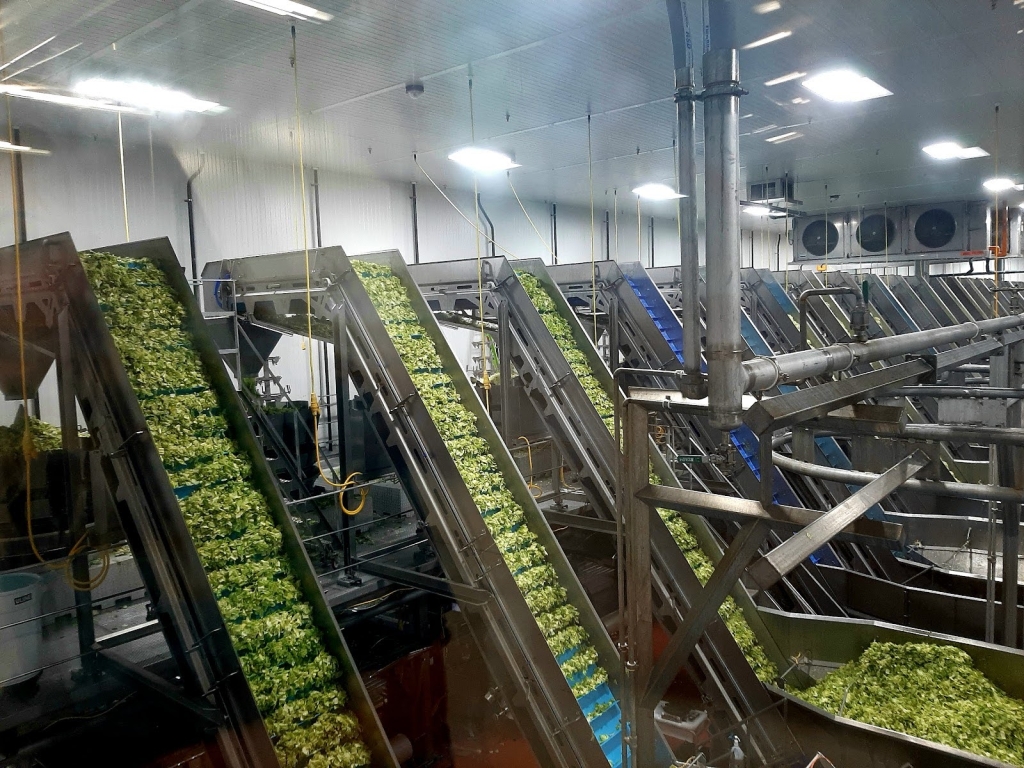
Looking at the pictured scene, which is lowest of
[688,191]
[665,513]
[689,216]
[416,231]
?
[665,513]

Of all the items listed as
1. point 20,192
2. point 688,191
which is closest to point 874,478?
point 688,191

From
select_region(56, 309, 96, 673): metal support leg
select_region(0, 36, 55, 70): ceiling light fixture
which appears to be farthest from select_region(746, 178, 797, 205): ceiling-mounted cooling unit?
select_region(56, 309, 96, 673): metal support leg

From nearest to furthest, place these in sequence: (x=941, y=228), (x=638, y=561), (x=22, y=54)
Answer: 1. (x=638, y=561)
2. (x=22, y=54)
3. (x=941, y=228)

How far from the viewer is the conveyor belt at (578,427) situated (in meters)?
4.68

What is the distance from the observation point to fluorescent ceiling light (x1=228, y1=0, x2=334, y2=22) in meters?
4.24

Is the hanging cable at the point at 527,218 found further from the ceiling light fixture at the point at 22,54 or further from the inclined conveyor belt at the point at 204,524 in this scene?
the inclined conveyor belt at the point at 204,524

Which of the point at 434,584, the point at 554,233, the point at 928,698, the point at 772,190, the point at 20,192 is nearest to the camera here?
the point at 928,698

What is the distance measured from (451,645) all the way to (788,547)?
4.07 metres

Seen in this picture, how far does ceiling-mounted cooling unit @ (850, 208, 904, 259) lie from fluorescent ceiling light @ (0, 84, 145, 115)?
34.7 ft

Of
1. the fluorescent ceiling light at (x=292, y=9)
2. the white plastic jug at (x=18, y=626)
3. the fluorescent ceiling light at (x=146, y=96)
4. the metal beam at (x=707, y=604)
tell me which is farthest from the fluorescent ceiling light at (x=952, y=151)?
the white plastic jug at (x=18, y=626)

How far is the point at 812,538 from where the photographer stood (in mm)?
2568

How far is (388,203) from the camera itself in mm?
9297

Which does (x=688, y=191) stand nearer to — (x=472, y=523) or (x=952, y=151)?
(x=472, y=523)

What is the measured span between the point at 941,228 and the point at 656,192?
4.53 meters
